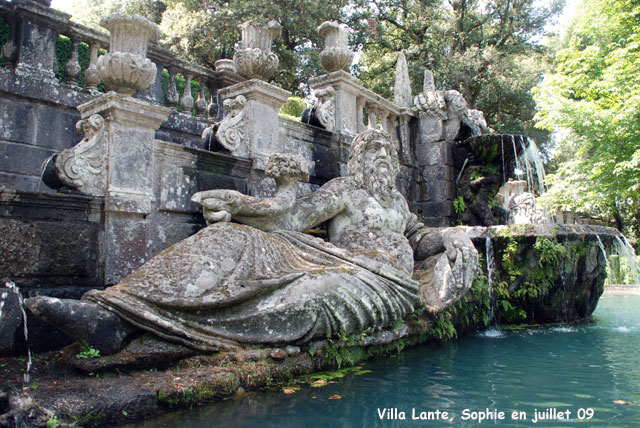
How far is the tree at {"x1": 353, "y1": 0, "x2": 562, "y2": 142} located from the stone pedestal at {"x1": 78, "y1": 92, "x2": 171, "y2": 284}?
17.8 metres

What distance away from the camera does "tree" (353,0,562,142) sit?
21172 mm

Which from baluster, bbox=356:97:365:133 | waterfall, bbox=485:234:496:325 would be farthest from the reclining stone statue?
baluster, bbox=356:97:365:133

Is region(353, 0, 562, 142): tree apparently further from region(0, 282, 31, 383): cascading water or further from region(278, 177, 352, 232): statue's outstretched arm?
region(0, 282, 31, 383): cascading water

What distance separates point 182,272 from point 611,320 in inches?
255

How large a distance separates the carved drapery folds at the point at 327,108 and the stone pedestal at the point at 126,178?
8.70 ft

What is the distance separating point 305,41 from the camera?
58.9ft

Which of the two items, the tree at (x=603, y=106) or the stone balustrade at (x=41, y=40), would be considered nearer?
the stone balustrade at (x=41, y=40)

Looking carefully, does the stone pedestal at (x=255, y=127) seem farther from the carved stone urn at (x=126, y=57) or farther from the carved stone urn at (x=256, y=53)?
the carved stone urn at (x=126, y=57)

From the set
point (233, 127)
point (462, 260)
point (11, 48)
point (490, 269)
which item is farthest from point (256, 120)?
point (490, 269)

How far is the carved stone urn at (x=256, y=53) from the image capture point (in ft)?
17.7

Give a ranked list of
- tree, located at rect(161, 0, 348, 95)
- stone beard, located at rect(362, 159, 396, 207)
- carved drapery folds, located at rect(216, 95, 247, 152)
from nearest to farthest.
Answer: stone beard, located at rect(362, 159, 396, 207) → carved drapery folds, located at rect(216, 95, 247, 152) → tree, located at rect(161, 0, 348, 95)

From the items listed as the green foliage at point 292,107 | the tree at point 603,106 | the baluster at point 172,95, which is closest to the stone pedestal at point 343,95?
the baluster at point 172,95

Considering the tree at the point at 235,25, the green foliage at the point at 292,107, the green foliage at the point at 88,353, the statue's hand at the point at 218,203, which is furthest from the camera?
the tree at the point at 235,25

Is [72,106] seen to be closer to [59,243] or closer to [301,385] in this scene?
[59,243]
